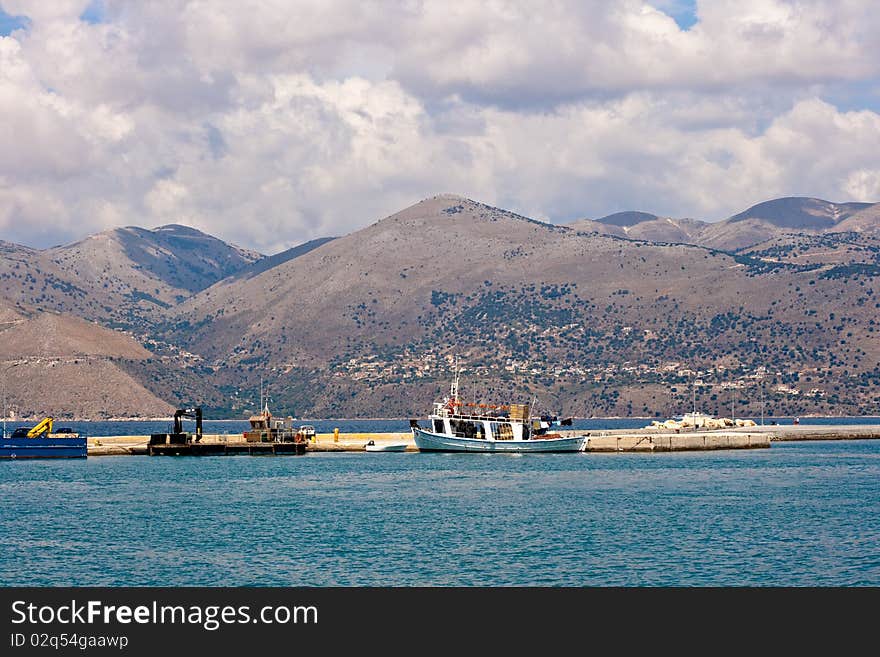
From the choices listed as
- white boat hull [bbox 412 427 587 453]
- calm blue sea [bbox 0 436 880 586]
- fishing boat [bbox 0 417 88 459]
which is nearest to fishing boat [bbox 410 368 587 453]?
white boat hull [bbox 412 427 587 453]

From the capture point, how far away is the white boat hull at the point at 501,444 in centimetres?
15238

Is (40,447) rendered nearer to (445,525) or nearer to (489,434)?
(489,434)

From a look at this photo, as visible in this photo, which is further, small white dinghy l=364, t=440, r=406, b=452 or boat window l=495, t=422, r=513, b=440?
small white dinghy l=364, t=440, r=406, b=452

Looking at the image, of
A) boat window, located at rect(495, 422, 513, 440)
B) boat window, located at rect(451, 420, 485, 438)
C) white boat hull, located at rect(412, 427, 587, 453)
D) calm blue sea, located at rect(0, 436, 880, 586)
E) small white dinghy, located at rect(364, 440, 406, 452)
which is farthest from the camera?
small white dinghy, located at rect(364, 440, 406, 452)

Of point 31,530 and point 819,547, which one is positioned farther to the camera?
point 31,530

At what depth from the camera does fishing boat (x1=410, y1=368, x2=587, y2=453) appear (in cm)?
15275

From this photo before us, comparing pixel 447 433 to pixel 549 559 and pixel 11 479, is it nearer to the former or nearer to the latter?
pixel 11 479

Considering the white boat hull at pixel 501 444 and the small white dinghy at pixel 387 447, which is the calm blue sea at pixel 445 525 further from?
the small white dinghy at pixel 387 447

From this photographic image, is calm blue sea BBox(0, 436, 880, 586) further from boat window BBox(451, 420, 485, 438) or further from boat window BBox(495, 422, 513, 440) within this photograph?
boat window BBox(451, 420, 485, 438)

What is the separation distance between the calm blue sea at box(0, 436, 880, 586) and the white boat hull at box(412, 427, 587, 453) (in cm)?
2001

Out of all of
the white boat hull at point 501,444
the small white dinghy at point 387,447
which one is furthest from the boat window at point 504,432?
the small white dinghy at point 387,447
